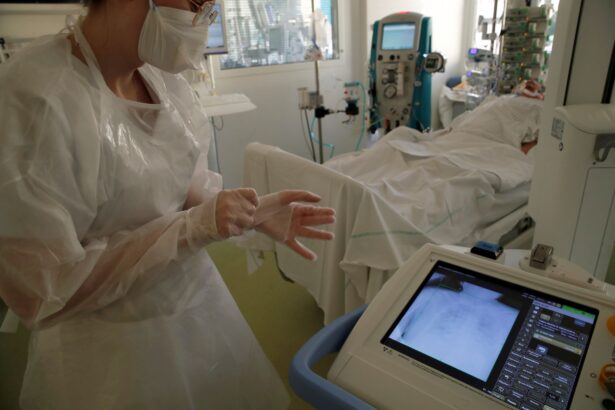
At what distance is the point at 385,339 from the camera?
0.67 metres

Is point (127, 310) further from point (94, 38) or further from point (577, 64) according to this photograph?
point (577, 64)

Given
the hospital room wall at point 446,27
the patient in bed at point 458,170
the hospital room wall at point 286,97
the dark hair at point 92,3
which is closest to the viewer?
the dark hair at point 92,3

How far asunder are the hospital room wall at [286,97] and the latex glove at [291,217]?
258 centimetres

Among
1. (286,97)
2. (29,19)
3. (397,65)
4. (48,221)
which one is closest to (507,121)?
(397,65)

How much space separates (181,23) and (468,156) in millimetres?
1736

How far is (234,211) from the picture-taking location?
0.78 metres

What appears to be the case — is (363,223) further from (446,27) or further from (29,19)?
(446,27)

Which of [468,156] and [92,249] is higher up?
[92,249]

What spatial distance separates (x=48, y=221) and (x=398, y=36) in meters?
2.99

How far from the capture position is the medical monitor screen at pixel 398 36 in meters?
3.04

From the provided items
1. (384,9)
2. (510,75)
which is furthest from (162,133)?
(384,9)

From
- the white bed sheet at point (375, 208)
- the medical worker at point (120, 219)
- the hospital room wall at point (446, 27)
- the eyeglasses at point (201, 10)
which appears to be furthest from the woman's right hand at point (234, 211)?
the hospital room wall at point (446, 27)

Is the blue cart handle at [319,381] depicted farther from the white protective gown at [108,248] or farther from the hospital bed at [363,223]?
the hospital bed at [363,223]

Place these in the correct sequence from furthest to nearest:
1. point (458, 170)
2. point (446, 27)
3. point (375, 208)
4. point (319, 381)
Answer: point (446, 27), point (458, 170), point (375, 208), point (319, 381)
